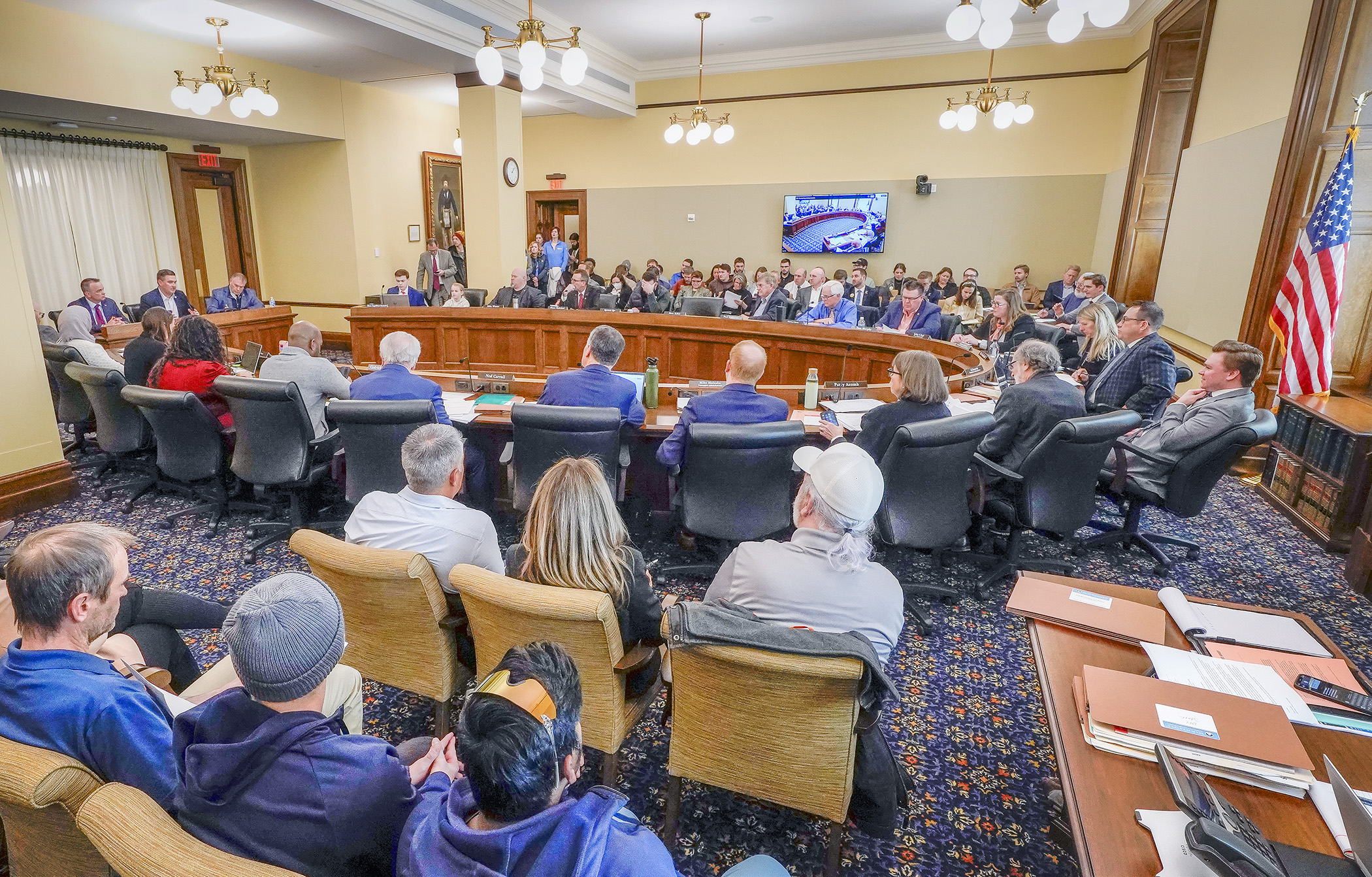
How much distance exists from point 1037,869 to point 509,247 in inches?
319

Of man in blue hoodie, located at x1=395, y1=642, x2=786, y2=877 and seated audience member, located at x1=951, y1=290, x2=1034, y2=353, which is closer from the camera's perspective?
man in blue hoodie, located at x1=395, y1=642, x2=786, y2=877

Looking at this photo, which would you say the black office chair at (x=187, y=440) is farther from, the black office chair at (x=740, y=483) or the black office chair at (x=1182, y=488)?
the black office chair at (x=1182, y=488)

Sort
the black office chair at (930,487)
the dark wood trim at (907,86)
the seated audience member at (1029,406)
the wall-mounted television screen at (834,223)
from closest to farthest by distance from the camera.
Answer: the black office chair at (930,487)
the seated audience member at (1029,406)
the dark wood trim at (907,86)
the wall-mounted television screen at (834,223)

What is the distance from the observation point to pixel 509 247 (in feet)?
28.0

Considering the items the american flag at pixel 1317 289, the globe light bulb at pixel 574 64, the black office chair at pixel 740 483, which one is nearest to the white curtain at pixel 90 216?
the globe light bulb at pixel 574 64

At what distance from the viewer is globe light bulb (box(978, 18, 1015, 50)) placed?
3668 millimetres

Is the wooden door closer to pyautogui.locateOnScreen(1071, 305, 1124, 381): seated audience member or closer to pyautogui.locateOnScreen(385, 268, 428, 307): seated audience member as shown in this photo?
pyautogui.locateOnScreen(1071, 305, 1124, 381): seated audience member

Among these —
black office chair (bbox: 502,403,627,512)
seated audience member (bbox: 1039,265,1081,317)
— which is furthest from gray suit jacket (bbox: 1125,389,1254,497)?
seated audience member (bbox: 1039,265,1081,317)

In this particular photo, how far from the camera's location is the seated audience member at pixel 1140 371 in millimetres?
4055

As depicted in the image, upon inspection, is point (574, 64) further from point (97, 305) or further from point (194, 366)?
point (97, 305)

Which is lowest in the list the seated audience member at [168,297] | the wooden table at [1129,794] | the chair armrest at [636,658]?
the chair armrest at [636,658]

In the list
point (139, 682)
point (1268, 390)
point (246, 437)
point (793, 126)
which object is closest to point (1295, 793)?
point (139, 682)

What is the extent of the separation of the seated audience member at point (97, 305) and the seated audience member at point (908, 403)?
23.3 feet

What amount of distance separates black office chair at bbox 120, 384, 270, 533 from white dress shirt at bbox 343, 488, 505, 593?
6.56ft
